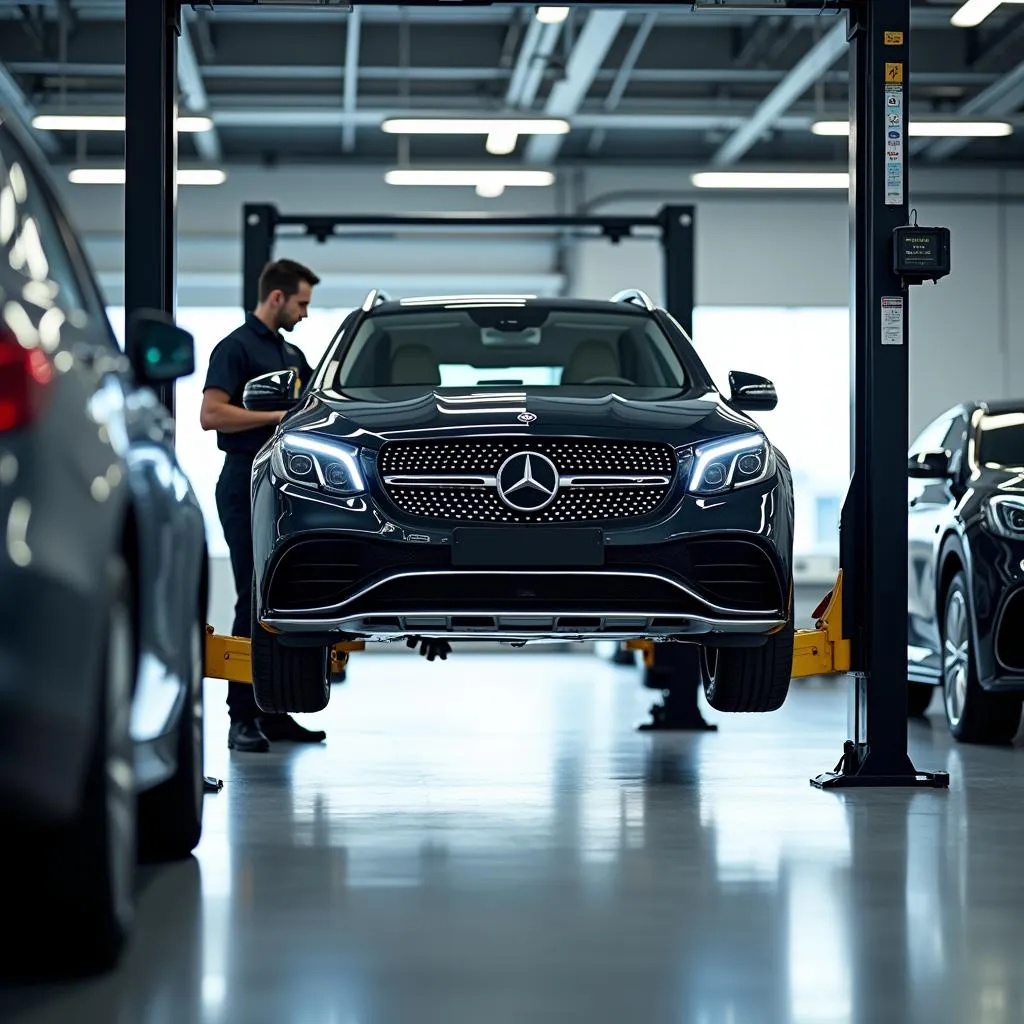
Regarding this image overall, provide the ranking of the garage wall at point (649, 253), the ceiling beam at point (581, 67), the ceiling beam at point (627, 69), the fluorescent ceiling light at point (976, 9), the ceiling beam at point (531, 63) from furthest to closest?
the garage wall at point (649, 253), the ceiling beam at point (627, 69), the ceiling beam at point (531, 63), the ceiling beam at point (581, 67), the fluorescent ceiling light at point (976, 9)

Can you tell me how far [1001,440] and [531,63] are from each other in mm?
8082

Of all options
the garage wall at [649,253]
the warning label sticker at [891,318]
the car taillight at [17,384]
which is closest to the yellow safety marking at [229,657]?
the warning label sticker at [891,318]

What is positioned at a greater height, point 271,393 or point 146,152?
point 146,152

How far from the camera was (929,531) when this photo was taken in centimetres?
912

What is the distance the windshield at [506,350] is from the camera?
6742mm

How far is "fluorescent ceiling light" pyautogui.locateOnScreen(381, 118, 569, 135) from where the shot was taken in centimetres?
1412

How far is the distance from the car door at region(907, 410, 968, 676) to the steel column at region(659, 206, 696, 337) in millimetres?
1516

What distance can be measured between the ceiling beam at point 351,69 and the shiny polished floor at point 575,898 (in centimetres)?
879

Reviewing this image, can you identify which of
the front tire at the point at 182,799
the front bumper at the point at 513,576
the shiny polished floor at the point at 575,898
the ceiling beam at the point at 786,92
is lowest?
the shiny polished floor at the point at 575,898

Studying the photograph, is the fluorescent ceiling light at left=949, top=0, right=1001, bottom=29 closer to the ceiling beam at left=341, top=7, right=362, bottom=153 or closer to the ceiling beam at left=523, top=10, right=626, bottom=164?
the ceiling beam at left=523, top=10, right=626, bottom=164

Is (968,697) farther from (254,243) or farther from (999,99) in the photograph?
(999,99)

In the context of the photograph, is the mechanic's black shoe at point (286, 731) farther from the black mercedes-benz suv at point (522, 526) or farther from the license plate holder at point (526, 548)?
the license plate holder at point (526, 548)

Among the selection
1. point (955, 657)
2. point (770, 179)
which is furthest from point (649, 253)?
point (955, 657)

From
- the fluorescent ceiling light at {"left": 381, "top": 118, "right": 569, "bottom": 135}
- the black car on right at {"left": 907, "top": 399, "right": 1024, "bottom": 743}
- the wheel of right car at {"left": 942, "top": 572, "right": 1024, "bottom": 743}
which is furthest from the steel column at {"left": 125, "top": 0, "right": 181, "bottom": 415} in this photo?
the fluorescent ceiling light at {"left": 381, "top": 118, "right": 569, "bottom": 135}
